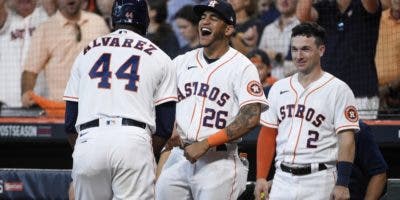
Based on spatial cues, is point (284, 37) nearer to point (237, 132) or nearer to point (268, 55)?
point (268, 55)

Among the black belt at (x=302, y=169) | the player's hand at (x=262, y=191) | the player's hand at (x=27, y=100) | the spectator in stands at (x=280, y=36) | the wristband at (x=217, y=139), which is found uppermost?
the spectator in stands at (x=280, y=36)

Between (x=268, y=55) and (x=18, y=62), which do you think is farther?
(x=18, y=62)

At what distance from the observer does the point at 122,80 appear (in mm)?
4348

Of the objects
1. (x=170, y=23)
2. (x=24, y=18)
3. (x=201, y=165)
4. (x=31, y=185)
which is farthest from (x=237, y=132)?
(x=24, y=18)

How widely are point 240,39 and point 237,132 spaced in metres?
3.04

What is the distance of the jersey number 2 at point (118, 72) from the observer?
4352mm

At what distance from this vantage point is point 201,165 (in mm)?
5059

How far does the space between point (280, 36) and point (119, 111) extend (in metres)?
3.73

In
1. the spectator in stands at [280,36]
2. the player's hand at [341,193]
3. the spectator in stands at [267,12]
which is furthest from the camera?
the spectator in stands at [267,12]

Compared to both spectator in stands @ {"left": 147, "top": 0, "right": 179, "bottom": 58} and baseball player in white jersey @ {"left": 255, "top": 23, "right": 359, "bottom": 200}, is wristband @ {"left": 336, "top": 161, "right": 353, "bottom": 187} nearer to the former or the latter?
baseball player in white jersey @ {"left": 255, "top": 23, "right": 359, "bottom": 200}

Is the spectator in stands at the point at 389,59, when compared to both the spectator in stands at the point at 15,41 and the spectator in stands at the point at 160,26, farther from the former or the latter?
the spectator in stands at the point at 15,41

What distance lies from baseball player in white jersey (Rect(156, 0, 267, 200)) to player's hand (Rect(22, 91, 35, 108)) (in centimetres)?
303

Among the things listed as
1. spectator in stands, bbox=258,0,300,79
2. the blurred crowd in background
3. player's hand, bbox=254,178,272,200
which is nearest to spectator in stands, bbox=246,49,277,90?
the blurred crowd in background

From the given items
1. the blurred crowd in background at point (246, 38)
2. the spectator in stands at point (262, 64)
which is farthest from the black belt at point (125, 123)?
the spectator in stands at point (262, 64)
